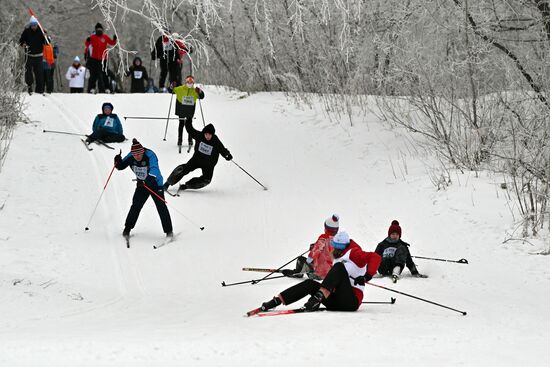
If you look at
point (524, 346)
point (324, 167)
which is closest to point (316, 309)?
point (524, 346)

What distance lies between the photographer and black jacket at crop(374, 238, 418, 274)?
34.0 ft

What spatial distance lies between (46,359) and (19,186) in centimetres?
828

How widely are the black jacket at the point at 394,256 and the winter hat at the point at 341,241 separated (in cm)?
211

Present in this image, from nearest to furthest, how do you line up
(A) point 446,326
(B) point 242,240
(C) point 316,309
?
(A) point 446,326
(C) point 316,309
(B) point 242,240

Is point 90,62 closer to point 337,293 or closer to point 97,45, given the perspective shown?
point 97,45

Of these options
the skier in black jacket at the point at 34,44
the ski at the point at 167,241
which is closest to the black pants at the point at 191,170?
the ski at the point at 167,241

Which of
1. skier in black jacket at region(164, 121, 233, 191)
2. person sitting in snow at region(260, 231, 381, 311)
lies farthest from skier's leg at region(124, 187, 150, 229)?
person sitting in snow at region(260, 231, 381, 311)

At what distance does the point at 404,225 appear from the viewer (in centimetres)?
1273

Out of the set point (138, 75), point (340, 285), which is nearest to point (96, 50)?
point (138, 75)

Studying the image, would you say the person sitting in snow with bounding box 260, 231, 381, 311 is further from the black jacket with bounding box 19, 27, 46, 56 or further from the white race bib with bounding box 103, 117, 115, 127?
the black jacket with bounding box 19, 27, 46, 56

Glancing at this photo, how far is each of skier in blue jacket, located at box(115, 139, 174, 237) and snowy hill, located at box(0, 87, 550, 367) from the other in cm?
38

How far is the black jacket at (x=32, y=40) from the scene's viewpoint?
19.4 m

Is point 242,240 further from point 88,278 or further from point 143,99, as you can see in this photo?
point 143,99

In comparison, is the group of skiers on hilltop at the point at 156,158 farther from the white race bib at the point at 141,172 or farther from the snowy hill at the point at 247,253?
the snowy hill at the point at 247,253
